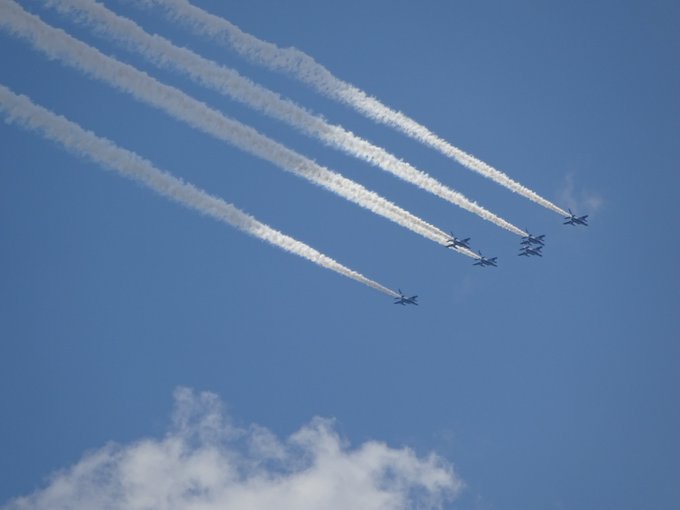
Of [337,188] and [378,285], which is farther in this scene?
[378,285]

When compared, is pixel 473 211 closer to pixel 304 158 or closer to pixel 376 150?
pixel 376 150

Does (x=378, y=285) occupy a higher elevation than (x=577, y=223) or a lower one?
lower

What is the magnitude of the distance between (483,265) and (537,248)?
3594 mm

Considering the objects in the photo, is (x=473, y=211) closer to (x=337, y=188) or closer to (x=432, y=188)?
(x=432, y=188)

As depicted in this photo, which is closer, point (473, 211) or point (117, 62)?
point (117, 62)

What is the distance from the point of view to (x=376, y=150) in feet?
162

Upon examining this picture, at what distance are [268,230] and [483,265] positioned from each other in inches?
754

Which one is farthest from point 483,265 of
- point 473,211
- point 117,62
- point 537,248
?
point 117,62

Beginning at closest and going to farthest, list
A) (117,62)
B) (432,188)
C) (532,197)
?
1. (117,62)
2. (432,188)
3. (532,197)

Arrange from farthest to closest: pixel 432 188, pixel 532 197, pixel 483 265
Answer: pixel 483 265 < pixel 532 197 < pixel 432 188

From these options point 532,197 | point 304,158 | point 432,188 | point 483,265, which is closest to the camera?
point 304,158

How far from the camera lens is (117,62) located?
4084 centimetres

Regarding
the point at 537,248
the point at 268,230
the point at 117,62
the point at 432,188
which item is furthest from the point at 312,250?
the point at 537,248

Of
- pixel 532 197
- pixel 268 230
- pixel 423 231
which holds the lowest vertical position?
pixel 268 230
